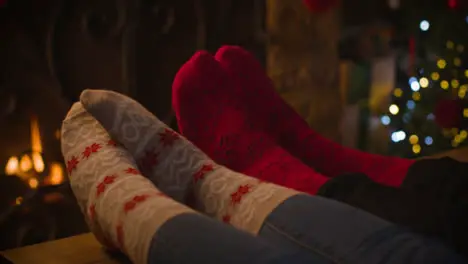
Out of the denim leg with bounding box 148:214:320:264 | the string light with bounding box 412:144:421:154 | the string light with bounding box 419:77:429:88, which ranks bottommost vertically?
the string light with bounding box 412:144:421:154

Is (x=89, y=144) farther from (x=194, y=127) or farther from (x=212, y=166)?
(x=194, y=127)

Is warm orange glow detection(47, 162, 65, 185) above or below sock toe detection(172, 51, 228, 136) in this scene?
below

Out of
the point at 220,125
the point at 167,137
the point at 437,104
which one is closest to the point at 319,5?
the point at 437,104

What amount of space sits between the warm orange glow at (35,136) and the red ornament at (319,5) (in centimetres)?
118

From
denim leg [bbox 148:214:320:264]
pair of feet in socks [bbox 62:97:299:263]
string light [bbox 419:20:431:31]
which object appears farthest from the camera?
string light [bbox 419:20:431:31]

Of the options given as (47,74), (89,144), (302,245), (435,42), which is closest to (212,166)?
(89,144)

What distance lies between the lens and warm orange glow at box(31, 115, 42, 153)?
1599mm

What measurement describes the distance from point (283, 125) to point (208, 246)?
71 centimetres

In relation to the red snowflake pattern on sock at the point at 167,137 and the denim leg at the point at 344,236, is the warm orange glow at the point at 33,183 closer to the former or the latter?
the red snowflake pattern on sock at the point at 167,137

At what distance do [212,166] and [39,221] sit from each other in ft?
3.18

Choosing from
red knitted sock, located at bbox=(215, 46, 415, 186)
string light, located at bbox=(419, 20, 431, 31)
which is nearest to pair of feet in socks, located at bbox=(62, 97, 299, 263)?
red knitted sock, located at bbox=(215, 46, 415, 186)

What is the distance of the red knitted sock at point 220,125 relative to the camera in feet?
3.25

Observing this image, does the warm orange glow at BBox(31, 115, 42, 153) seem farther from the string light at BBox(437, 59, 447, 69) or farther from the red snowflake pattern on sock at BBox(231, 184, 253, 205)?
the string light at BBox(437, 59, 447, 69)

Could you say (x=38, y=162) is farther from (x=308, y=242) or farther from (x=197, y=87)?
(x=308, y=242)
